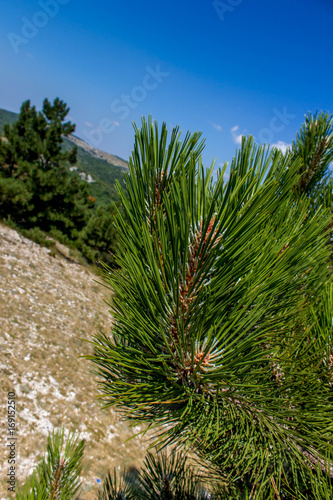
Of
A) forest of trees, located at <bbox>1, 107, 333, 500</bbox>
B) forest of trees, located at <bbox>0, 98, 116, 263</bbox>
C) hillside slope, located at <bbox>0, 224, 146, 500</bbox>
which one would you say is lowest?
hillside slope, located at <bbox>0, 224, 146, 500</bbox>

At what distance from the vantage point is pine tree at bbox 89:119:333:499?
3.17ft

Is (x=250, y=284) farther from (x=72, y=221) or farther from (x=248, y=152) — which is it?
(x=72, y=221)

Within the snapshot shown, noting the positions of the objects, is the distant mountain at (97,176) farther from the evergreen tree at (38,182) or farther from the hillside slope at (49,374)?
the hillside slope at (49,374)

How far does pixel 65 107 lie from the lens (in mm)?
20312

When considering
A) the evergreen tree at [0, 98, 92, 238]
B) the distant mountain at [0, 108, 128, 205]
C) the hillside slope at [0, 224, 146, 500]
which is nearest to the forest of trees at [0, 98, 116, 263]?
the evergreen tree at [0, 98, 92, 238]

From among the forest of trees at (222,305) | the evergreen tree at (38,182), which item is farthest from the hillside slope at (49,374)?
the evergreen tree at (38,182)

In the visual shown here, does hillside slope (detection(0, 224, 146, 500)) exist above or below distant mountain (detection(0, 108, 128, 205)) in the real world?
below

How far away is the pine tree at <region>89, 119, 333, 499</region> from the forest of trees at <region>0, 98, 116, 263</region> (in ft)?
50.1

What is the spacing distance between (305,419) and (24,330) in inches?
321

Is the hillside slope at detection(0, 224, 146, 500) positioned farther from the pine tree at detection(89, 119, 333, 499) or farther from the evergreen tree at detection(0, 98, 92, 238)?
the evergreen tree at detection(0, 98, 92, 238)

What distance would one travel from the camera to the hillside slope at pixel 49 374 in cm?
531

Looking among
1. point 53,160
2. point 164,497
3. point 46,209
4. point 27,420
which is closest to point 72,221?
point 46,209

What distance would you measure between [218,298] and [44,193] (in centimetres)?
1697

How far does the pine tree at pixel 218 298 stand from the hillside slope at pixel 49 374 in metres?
2.92
